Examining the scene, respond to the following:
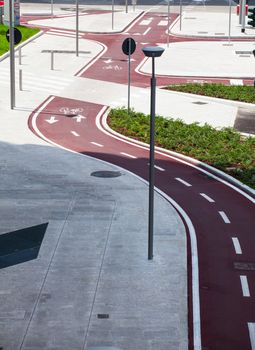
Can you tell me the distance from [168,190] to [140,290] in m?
9.58

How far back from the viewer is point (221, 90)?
50.1 m

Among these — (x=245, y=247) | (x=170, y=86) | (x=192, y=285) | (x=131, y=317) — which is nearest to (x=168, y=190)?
(x=245, y=247)

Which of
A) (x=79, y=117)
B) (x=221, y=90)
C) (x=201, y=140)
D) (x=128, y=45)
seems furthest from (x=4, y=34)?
(x=201, y=140)

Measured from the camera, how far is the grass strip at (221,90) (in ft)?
159

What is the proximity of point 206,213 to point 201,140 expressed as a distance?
32.0ft

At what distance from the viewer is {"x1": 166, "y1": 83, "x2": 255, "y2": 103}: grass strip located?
48.4 m

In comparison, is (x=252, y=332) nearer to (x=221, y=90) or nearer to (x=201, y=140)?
(x=201, y=140)

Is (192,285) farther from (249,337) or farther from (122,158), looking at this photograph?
(122,158)

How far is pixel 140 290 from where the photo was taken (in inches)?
883

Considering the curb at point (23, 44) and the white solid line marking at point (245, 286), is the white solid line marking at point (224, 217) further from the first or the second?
the curb at point (23, 44)

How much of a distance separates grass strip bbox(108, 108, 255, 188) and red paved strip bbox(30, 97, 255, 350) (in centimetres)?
104

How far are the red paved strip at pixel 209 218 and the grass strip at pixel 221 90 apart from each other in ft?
21.8

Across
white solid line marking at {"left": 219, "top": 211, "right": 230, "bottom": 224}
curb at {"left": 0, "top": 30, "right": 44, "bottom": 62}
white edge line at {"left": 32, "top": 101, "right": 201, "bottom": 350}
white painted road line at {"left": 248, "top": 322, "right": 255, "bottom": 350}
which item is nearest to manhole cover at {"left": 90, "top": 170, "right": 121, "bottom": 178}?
white edge line at {"left": 32, "top": 101, "right": 201, "bottom": 350}

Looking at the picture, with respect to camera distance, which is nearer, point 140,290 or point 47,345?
point 47,345
